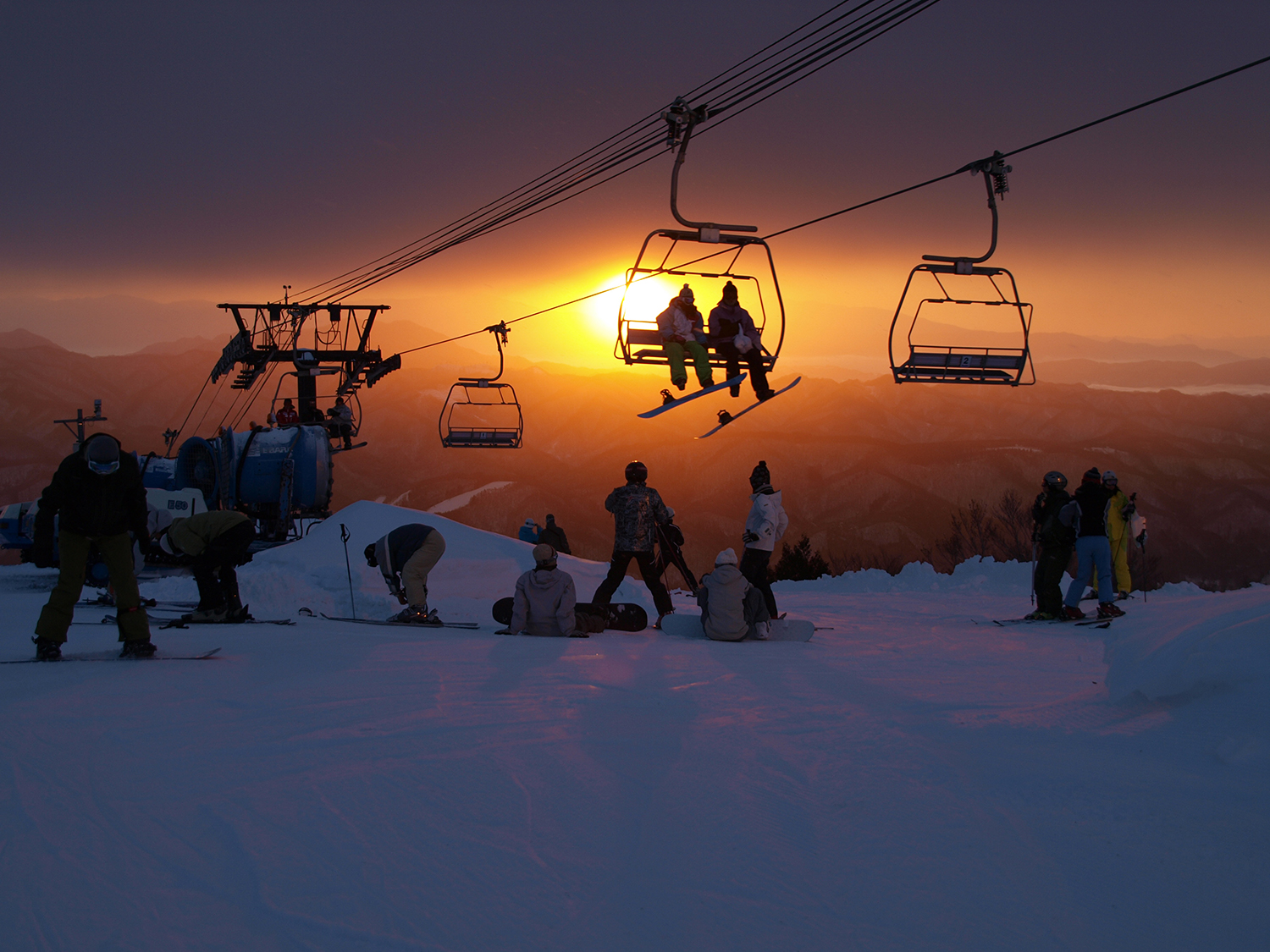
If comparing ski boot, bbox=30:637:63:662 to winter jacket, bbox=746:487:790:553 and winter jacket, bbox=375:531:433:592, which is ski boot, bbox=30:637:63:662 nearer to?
winter jacket, bbox=375:531:433:592

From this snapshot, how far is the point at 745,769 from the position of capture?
429 cm

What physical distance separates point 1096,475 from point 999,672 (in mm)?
4751

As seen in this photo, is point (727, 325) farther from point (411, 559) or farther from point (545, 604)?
point (411, 559)

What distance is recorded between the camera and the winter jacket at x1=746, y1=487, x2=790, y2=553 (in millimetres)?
10008

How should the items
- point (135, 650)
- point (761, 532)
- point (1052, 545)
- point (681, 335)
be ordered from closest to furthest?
point (135, 650) → point (761, 532) → point (681, 335) → point (1052, 545)

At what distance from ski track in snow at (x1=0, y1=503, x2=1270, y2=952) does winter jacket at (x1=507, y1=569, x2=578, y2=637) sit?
7.23ft

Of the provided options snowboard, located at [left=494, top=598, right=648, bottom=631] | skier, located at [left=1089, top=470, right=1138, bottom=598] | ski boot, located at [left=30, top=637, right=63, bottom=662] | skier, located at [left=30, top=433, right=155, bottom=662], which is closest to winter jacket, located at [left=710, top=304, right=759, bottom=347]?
snowboard, located at [left=494, top=598, right=648, bottom=631]

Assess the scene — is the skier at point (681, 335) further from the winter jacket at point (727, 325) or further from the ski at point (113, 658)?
the ski at point (113, 658)

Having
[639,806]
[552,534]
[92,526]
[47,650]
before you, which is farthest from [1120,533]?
[47,650]

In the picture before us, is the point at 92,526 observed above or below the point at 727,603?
above

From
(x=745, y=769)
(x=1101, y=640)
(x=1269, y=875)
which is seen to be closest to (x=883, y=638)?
(x=1101, y=640)

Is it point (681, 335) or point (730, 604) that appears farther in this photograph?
point (681, 335)

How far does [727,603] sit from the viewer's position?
9.21 meters

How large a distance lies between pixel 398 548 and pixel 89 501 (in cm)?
395
